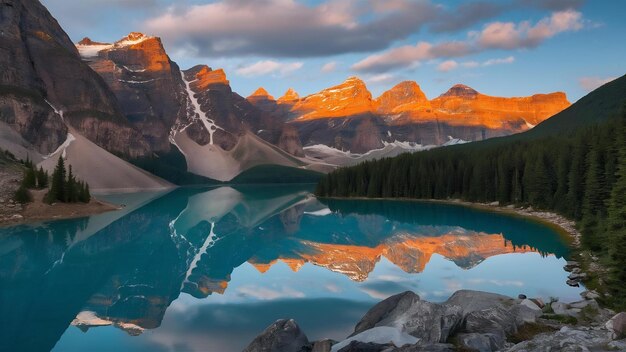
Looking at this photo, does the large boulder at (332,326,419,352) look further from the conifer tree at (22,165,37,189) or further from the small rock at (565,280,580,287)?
the conifer tree at (22,165,37,189)

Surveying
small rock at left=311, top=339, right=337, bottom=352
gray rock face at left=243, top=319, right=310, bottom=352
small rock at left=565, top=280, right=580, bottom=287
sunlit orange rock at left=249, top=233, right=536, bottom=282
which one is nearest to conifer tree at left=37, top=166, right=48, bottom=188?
sunlit orange rock at left=249, top=233, right=536, bottom=282

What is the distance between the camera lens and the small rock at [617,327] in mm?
14859

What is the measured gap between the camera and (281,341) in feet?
53.0

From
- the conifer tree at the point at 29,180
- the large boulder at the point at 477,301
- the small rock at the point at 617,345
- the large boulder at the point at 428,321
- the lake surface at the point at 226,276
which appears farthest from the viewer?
the conifer tree at the point at 29,180

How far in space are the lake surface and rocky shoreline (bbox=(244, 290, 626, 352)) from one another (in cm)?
449

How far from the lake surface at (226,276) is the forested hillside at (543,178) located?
488 cm

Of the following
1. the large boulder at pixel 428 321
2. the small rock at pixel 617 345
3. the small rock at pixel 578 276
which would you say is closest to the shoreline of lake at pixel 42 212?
the large boulder at pixel 428 321

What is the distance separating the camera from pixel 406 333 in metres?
15.8

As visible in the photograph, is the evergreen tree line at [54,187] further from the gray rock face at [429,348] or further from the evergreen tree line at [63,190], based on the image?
the gray rock face at [429,348]

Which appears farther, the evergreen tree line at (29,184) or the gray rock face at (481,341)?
the evergreen tree line at (29,184)

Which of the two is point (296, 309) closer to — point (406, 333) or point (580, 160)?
point (406, 333)

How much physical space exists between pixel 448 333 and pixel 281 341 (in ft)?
17.7

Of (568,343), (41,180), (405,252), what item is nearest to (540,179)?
(405,252)

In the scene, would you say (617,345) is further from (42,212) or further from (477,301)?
(42,212)
